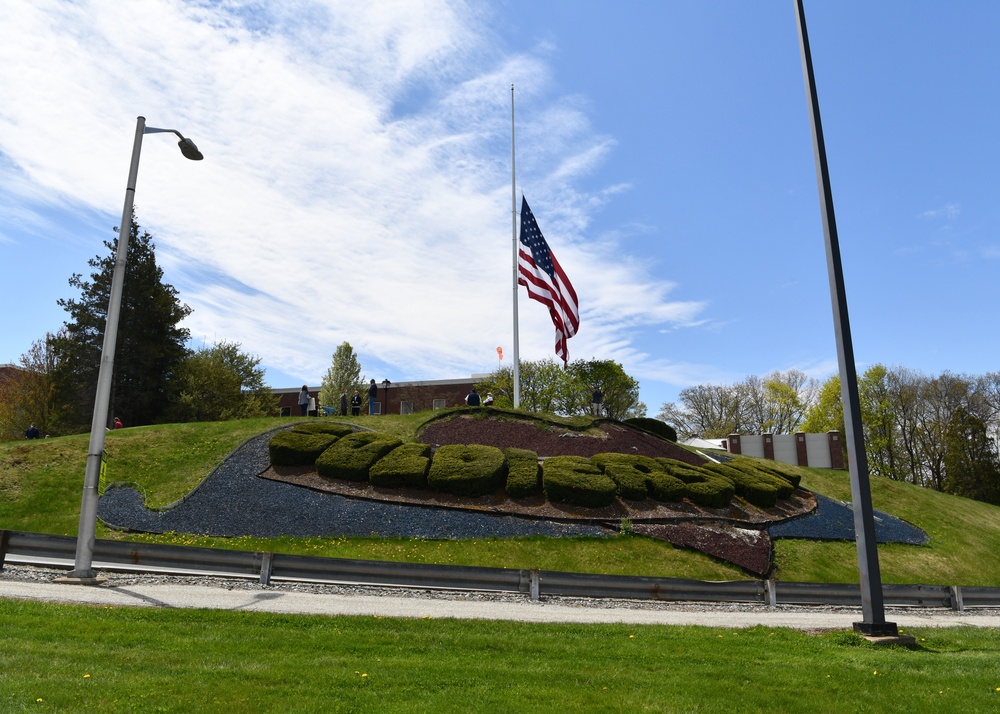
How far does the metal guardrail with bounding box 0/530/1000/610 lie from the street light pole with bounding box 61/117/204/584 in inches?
31.8

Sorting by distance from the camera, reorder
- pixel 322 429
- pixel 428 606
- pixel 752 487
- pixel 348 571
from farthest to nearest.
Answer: pixel 322 429 → pixel 752 487 → pixel 348 571 → pixel 428 606

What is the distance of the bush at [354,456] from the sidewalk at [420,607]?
967 cm

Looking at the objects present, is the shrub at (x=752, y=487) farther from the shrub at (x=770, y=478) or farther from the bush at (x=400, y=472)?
the bush at (x=400, y=472)

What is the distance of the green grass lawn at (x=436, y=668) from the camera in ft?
20.6

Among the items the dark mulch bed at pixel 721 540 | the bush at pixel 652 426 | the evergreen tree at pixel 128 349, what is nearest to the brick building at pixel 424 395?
the evergreen tree at pixel 128 349

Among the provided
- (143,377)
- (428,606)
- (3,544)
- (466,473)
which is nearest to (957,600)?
(466,473)

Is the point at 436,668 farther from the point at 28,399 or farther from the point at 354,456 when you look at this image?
the point at 28,399

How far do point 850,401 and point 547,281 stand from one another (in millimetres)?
20557

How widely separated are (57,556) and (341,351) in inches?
2321

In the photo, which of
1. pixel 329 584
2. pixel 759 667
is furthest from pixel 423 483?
pixel 759 667

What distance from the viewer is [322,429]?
2616 cm

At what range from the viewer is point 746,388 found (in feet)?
252

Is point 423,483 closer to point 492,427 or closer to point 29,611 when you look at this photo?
point 492,427

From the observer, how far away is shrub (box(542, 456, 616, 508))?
22266 mm
